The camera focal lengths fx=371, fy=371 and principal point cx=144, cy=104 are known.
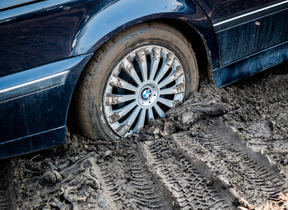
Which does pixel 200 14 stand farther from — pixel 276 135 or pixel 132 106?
pixel 276 135

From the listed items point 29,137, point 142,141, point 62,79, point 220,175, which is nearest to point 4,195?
point 29,137

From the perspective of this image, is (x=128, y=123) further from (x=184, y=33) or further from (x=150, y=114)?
(x=184, y=33)

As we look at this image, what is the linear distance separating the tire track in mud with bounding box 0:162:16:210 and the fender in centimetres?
103

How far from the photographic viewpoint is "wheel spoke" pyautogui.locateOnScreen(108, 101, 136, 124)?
9.80 ft

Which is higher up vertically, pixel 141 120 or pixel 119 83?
pixel 119 83

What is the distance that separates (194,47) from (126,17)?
0.85m

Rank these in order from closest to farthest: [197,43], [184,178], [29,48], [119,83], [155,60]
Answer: [29,48], [184,178], [119,83], [155,60], [197,43]

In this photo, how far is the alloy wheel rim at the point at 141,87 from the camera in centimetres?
293

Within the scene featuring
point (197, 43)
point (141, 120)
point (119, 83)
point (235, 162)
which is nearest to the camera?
point (235, 162)

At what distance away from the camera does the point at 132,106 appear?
3051 mm

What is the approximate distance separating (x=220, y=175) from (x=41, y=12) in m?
1.61

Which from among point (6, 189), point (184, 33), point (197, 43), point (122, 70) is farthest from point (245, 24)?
point (6, 189)

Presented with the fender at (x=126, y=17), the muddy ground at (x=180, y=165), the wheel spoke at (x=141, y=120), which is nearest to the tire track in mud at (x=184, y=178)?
the muddy ground at (x=180, y=165)

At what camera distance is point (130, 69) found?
2.94 m
